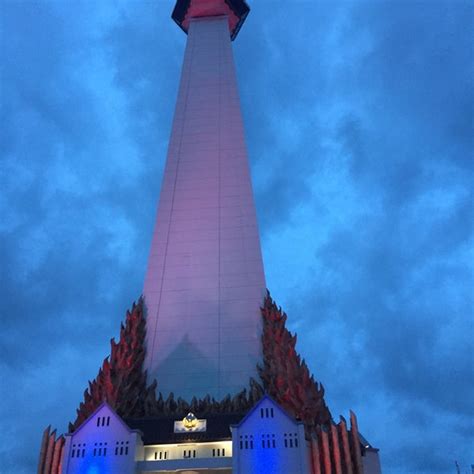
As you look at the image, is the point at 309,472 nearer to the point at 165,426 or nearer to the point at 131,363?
the point at 165,426

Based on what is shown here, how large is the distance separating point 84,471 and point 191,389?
18.7 feet

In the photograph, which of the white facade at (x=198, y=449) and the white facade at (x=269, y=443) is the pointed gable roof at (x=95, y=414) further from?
the white facade at (x=269, y=443)

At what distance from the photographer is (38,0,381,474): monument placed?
20094mm

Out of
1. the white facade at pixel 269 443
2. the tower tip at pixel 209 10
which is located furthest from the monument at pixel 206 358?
the tower tip at pixel 209 10

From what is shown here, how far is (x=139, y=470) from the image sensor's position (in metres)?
20.2

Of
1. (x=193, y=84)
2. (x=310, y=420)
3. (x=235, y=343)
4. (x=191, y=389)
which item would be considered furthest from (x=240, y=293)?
(x=193, y=84)

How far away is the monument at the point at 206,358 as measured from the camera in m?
20.1

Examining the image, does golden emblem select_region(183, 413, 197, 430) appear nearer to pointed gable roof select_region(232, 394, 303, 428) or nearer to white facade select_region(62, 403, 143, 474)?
white facade select_region(62, 403, 143, 474)

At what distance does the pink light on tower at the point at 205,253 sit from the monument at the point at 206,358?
5 cm

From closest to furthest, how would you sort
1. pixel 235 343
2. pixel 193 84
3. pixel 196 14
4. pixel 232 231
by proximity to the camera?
pixel 235 343, pixel 232 231, pixel 193 84, pixel 196 14

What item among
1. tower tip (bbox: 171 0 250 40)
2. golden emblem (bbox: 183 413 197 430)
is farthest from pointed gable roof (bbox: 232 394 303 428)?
tower tip (bbox: 171 0 250 40)

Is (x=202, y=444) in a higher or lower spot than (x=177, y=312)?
lower

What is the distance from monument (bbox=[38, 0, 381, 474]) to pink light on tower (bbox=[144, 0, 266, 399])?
0.17 ft

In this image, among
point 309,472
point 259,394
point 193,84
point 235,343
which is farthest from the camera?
point 193,84
